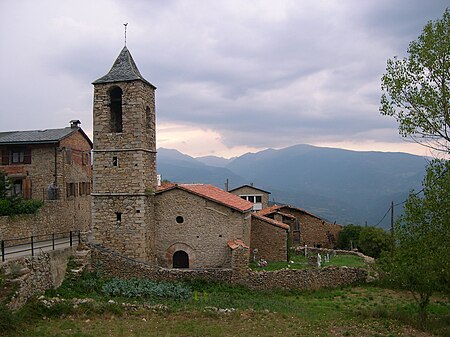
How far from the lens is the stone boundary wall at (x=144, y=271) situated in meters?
19.2

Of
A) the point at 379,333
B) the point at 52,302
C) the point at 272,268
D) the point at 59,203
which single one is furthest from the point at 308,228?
the point at 52,302

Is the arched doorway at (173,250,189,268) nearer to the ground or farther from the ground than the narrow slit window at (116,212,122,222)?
nearer to the ground

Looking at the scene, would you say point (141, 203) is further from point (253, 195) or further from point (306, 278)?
point (253, 195)

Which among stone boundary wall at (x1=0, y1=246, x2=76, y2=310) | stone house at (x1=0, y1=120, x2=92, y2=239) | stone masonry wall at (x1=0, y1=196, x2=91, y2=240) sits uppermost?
stone house at (x1=0, y1=120, x2=92, y2=239)

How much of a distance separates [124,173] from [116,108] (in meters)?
3.84

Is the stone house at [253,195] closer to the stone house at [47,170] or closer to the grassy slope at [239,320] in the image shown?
the stone house at [47,170]

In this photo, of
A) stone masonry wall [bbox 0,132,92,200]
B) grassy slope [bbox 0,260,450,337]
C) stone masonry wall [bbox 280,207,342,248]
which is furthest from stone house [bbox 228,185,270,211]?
grassy slope [bbox 0,260,450,337]

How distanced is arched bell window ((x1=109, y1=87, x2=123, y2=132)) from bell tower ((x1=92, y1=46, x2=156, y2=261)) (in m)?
0.43

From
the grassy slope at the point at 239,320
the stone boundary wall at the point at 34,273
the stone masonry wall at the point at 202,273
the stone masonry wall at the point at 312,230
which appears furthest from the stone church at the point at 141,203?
the stone masonry wall at the point at 312,230

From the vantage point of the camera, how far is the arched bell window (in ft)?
70.2

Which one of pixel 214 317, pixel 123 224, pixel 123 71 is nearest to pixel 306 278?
pixel 214 317

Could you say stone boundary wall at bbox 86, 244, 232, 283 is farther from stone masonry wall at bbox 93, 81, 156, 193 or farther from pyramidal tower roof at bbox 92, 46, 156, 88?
pyramidal tower roof at bbox 92, 46, 156, 88

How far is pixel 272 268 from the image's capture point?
70.4ft

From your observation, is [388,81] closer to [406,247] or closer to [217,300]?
[406,247]
